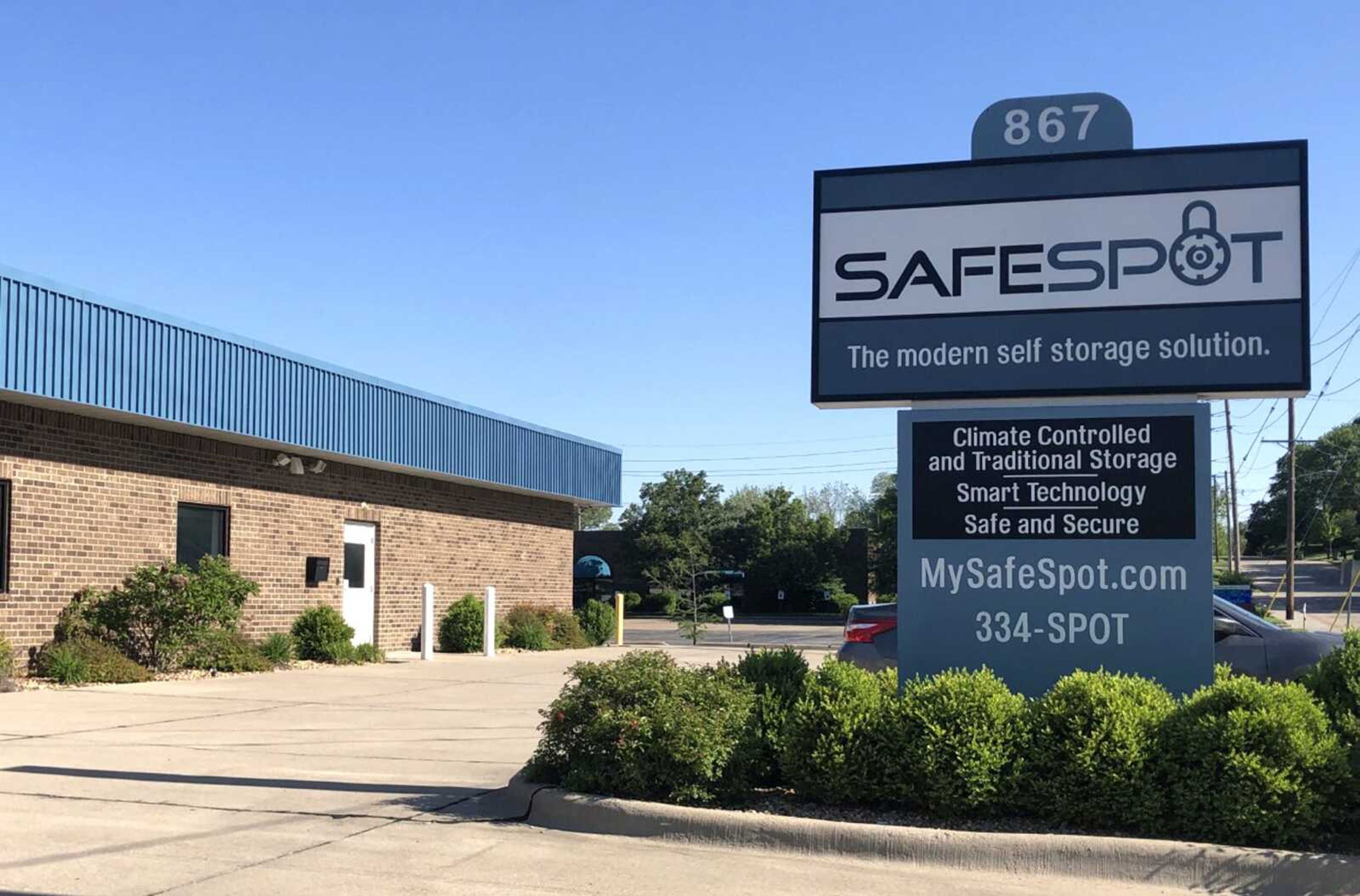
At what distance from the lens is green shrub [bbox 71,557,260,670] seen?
17.5m

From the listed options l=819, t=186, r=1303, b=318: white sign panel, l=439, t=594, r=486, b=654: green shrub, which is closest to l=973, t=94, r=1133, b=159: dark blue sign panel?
l=819, t=186, r=1303, b=318: white sign panel

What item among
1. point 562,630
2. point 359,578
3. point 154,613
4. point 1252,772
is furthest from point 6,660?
point 562,630

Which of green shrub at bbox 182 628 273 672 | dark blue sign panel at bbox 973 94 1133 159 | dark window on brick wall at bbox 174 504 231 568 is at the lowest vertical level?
green shrub at bbox 182 628 273 672

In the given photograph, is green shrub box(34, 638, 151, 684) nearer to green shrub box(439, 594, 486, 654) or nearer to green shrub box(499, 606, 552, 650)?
green shrub box(439, 594, 486, 654)

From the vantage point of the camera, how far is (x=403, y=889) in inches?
254

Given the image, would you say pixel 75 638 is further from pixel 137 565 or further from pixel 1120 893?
pixel 1120 893

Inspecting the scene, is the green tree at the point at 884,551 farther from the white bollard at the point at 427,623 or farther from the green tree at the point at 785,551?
the white bollard at the point at 427,623

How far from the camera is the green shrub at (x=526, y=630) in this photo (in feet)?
91.0

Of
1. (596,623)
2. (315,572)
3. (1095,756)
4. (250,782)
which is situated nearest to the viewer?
(1095,756)

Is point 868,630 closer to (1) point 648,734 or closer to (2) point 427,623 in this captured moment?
(1) point 648,734

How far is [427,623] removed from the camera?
2331cm

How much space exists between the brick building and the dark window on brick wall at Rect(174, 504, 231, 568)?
0.03 metres

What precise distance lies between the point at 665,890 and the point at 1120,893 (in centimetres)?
229

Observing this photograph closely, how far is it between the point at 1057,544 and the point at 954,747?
170cm
